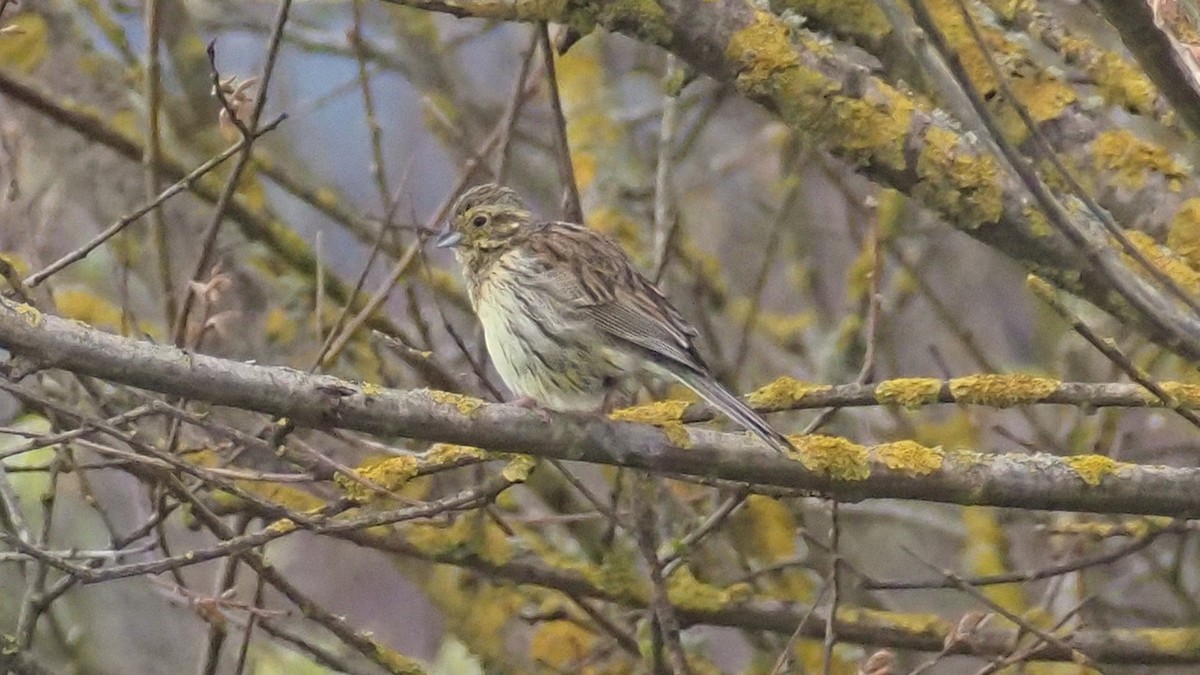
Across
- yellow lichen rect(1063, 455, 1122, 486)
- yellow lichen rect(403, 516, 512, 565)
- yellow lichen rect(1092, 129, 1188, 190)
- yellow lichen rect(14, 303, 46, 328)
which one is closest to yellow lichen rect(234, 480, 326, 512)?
yellow lichen rect(403, 516, 512, 565)

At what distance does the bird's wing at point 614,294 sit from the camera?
3.54 m

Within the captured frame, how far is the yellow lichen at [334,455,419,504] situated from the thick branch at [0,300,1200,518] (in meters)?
0.43

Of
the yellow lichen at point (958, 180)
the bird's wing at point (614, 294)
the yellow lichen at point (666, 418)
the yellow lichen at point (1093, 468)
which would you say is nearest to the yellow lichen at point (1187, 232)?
the yellow lichen at point (958, 180)

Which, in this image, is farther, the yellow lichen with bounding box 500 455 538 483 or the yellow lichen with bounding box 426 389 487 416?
the yellow lichen with bounding box 500 455 538 483

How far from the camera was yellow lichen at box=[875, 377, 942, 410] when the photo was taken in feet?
10.1

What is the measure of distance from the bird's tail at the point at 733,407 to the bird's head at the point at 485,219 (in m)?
0.78

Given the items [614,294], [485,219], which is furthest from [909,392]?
[485,219]

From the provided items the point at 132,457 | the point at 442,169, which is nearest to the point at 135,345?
the point at 132,457

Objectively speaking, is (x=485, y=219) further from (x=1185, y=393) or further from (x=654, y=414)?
(x=1185, y=393)

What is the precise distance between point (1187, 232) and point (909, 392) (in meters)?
0.89

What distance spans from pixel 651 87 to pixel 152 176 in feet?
13.4

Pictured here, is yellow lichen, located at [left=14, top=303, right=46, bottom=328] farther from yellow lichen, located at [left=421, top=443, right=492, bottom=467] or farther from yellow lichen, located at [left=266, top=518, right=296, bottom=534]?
yellow lichen, located at [left=421, top=443, right=492, bottom=467]

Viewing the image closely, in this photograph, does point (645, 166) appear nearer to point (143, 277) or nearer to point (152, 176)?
point (143, 277)

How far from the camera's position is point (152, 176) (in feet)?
12.3
